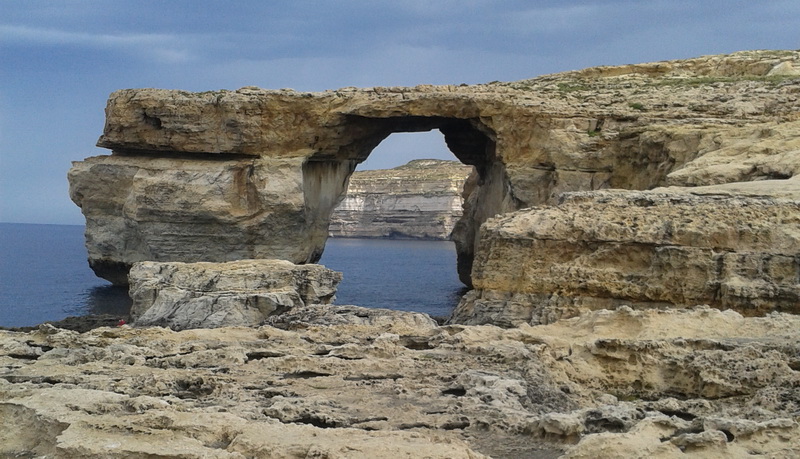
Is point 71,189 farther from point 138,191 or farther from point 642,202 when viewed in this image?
point 642,202

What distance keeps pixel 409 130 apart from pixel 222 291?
1732 centimetres

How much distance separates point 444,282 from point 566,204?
29.4 meters

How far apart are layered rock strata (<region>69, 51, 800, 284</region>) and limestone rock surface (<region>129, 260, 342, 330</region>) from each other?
9.84 m

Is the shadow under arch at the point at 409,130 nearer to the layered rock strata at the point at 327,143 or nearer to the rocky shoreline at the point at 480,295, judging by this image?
the layered rock strata at the point at 327,143

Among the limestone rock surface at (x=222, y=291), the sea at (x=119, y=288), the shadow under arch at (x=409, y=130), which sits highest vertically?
the shadow under arch at (x=409, y=130)

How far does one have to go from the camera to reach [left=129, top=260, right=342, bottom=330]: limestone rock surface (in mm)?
17234

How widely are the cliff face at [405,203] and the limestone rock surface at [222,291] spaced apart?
58698 millimetres

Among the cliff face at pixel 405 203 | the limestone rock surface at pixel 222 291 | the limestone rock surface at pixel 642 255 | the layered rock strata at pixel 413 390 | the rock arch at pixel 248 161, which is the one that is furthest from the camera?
the cliff face at pixel 405 203

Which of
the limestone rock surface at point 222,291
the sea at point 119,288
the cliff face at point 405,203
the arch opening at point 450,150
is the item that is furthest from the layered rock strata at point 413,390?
the cliff face at point 405,203

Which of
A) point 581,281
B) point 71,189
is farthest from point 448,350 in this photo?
point 71,189

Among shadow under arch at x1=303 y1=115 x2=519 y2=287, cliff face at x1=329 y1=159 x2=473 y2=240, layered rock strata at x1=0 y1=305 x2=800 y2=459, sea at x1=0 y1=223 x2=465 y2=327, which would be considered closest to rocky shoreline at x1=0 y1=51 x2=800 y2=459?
layered rock strata at x1=0 y1=305 x2=800 y2=459

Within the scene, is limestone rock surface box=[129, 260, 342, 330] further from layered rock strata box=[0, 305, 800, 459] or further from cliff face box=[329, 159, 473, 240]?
cliff face box=[329, 159, 473, 240]

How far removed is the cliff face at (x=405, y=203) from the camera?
260ft

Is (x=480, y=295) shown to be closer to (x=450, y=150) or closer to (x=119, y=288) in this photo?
(x=450, y=150)
